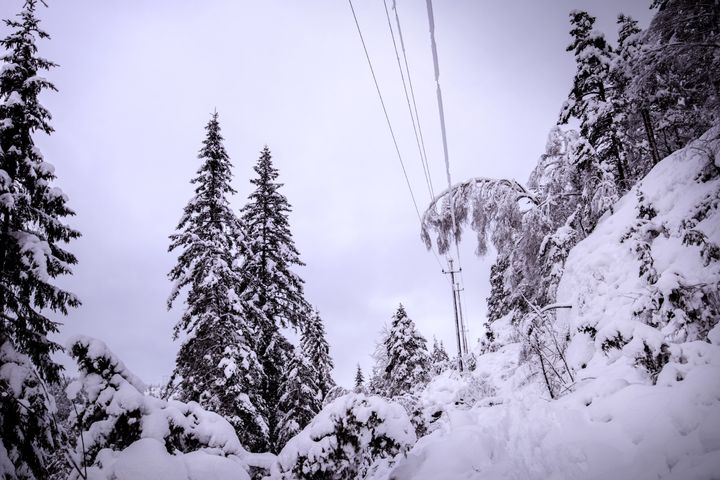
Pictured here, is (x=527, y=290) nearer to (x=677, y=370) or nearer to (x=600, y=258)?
(x=600, y=258)

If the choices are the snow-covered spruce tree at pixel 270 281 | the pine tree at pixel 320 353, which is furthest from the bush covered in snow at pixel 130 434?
the pine tree at pixel 320 353

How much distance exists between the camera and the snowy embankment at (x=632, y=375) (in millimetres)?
2945

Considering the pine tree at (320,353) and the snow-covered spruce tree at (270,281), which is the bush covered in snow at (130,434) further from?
the pine tree at (320,353)

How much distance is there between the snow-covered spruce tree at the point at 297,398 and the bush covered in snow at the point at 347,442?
10.8 metres

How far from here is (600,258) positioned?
7125 millimetres

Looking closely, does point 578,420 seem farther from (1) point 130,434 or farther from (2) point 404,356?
(2) point 404,356

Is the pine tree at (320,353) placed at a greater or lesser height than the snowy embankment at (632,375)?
greater

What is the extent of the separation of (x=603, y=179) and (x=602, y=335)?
5.41m

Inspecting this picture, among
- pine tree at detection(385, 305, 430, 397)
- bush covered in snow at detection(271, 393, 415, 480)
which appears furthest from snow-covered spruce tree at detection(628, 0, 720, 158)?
pine tree at detection(385, 305, 430, 397)

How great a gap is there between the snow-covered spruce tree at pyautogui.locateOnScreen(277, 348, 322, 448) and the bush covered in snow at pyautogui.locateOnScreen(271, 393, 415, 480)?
10771 millimetres

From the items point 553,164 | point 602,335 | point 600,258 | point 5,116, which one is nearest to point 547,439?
point 602,335

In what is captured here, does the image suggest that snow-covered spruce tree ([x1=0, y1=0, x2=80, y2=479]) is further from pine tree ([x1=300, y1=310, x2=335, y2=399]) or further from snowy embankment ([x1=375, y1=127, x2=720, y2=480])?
pine tree ([x1=300, y1=310, x2=335, y2=399])

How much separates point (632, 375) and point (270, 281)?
13747 mm

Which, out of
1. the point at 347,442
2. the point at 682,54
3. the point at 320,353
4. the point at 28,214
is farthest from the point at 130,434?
the point at 320,353
